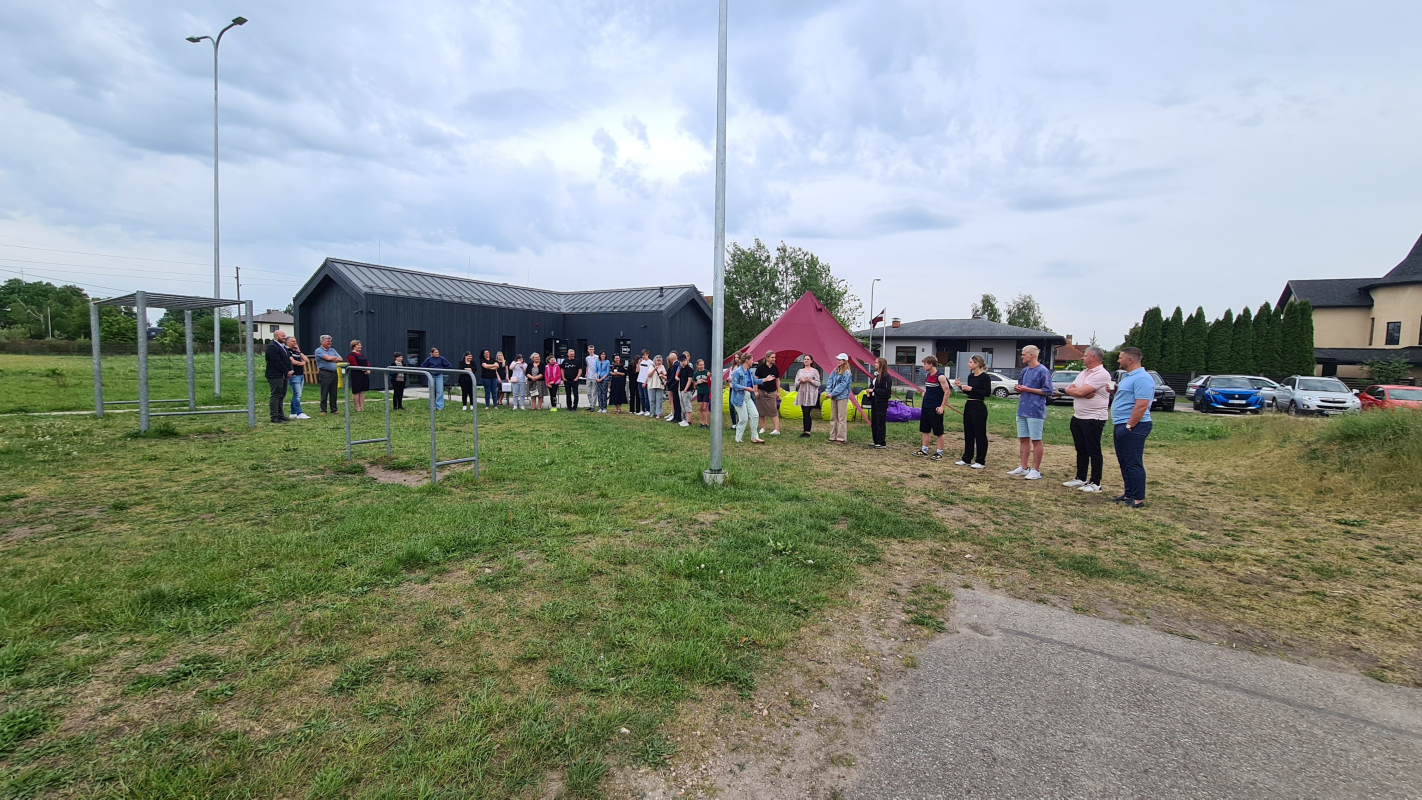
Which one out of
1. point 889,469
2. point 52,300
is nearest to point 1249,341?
point 889,469

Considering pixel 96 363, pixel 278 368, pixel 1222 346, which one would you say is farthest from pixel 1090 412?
pixel 1222 346

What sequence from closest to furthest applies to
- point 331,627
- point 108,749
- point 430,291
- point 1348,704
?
point 108,749
point 1348,704
point 331,627
point 430,291

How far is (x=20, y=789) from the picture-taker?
7.47 feet

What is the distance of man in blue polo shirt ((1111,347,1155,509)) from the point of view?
741 cm

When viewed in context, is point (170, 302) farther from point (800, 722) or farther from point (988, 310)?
point (988, 310)

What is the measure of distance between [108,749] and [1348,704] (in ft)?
18.9

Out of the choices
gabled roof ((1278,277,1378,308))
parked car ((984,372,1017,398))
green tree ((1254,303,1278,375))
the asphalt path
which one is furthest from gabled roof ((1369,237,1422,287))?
the asphalt path

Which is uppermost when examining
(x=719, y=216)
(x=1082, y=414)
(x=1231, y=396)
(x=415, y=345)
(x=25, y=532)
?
(x=719, y=216)

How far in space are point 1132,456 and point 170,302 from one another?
52.7 feet

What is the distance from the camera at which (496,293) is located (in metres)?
28.6

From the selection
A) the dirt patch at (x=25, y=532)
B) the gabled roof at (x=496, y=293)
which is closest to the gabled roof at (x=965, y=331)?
the gabled roof at (x=496, y=293)

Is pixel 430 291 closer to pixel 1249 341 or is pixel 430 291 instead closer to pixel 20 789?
pixel 20 789

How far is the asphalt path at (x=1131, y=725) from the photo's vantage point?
2535mm

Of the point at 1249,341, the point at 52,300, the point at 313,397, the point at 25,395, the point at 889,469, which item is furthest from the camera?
the point at 52,300
